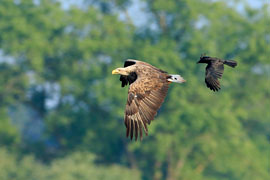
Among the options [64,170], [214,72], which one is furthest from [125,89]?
[214,72]

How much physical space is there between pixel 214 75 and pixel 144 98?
1.82 m

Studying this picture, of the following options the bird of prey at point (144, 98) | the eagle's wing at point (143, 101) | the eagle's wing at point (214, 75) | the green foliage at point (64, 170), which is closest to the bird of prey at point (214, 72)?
the eagle's wing at point (214, 75)

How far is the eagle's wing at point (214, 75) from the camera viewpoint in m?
13.8

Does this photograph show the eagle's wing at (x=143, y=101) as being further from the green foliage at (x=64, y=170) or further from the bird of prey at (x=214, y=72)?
the green foliage at (x=64, y=170)

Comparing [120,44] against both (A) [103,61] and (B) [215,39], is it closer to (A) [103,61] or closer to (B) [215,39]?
(A) [103,61]

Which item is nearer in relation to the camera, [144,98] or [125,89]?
[144,98]

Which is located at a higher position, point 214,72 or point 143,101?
point 214,72

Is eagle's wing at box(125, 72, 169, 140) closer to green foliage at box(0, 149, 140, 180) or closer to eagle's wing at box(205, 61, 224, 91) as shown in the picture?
eagle's wing at box(205, 61, 224, 91)

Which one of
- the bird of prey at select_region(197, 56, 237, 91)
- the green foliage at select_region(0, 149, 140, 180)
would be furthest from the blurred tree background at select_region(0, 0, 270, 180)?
the bird of prey at select_region(197, 56, 237, 91)

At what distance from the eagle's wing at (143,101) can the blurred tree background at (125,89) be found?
2464 cm

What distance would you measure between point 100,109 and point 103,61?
10.8 feet

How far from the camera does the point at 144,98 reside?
12.9 metres

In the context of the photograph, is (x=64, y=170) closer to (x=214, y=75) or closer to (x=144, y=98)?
(x=214, y=75)

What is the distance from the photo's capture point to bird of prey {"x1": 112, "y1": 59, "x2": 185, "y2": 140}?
40.9 feet
